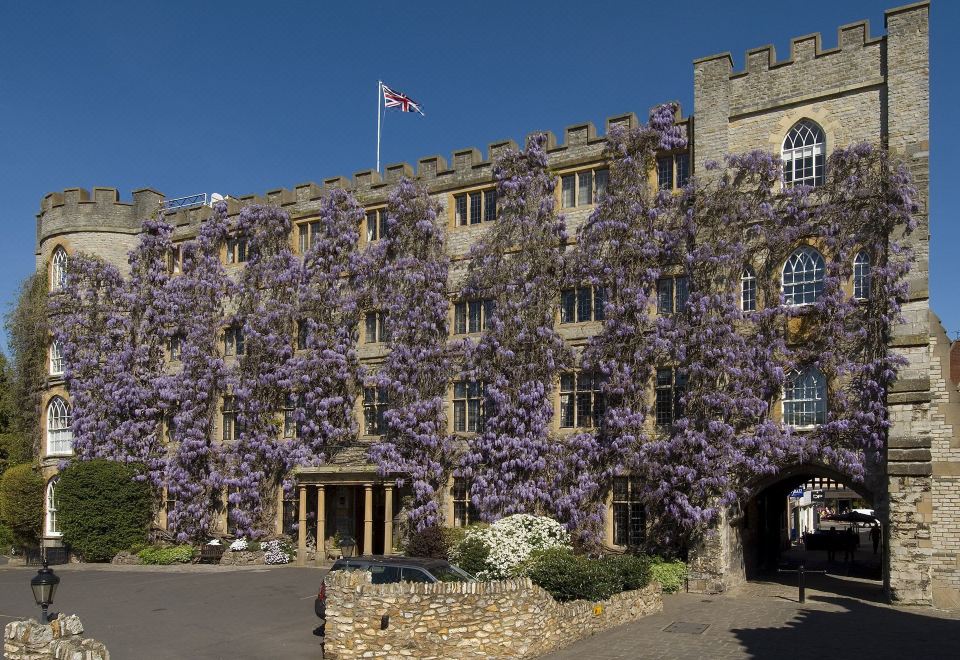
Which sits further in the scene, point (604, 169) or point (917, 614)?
point (604, 169)

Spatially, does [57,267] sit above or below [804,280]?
above

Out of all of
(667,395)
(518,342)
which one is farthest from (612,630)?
(518,342)

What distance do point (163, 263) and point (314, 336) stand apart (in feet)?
29.7

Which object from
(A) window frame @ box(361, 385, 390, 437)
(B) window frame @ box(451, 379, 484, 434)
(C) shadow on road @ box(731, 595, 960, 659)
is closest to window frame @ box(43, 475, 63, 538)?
(A) window frame @ box(361, 385, 390, 437)

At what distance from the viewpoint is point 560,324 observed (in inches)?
1126

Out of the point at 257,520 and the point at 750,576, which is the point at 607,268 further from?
the point at 257,520

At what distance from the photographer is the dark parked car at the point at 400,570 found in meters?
17.3

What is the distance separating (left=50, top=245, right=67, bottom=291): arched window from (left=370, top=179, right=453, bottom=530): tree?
15.5 m

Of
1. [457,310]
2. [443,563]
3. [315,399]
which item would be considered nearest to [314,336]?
[315,399]

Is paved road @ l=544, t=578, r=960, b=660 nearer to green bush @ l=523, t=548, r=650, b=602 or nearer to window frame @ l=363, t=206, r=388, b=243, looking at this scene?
green bush @ l=523, t=548, r=650, b=602

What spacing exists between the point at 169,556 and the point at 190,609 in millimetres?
11685

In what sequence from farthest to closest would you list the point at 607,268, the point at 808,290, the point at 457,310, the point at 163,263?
the point at 163,263 → the point at 457,310 → the point at 607,268 → the point at 808,290

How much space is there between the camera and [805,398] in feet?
79.4

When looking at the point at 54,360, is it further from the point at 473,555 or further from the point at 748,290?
the point at 748,290
